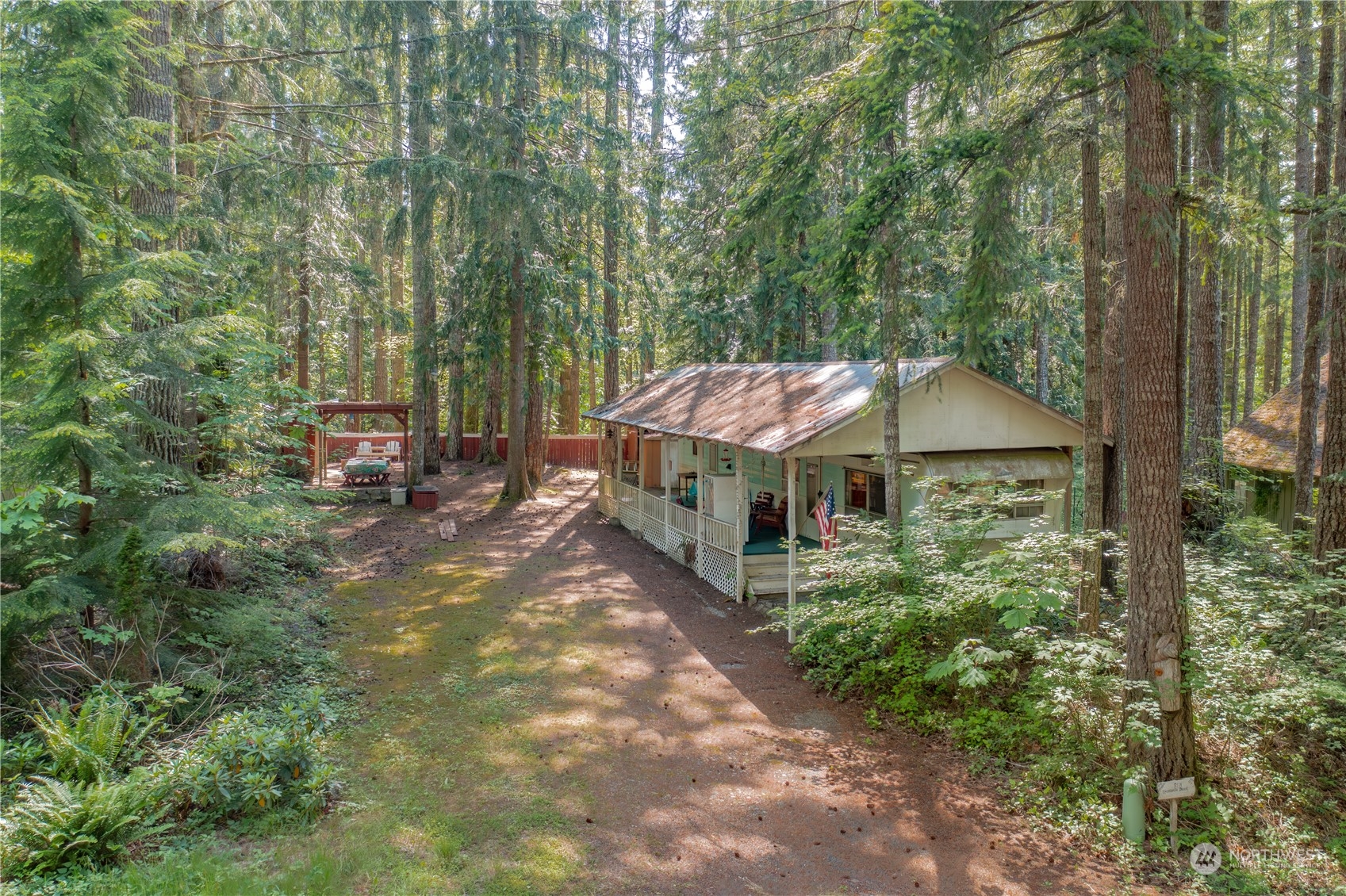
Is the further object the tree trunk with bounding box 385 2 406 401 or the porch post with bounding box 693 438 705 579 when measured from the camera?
the tree trunk with bounding box 385 2 406 401

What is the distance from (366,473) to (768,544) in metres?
13.6

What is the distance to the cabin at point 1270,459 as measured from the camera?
1362cm

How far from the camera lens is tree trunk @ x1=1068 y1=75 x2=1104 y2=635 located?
9.02 meters

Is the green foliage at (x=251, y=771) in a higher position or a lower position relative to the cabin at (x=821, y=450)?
lower

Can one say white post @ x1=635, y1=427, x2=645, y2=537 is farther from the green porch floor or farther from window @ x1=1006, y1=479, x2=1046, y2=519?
window @ x1=1006, y1=479, x2=1046, y2=519

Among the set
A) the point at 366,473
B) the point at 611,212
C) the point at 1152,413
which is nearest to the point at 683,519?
the point at 611,212

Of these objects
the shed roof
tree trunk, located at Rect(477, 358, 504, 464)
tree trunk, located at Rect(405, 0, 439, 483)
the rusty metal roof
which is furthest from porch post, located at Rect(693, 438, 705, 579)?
tree trunk, located at Rect(477, 358, 504, 464)

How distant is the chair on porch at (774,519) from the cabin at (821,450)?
0.04m

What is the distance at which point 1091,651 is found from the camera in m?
7.13

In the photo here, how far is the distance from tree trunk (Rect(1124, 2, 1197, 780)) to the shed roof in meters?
8.52

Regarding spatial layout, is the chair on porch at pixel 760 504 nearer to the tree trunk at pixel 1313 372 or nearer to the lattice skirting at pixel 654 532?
the lattice skirting at pixel 654 532

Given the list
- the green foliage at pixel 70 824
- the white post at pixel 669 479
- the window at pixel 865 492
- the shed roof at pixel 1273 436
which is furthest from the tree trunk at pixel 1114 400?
the green foliage at pixel 70 824

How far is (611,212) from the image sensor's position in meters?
20.8

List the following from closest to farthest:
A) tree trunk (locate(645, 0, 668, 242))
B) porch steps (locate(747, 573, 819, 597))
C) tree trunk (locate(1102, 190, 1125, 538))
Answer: tree trunk (locate(1102, 190, 1125, 538)) → porch steps (locate(747, 573, 819, 597)) → tree trunk (locate(645, 0, 668, 242))
